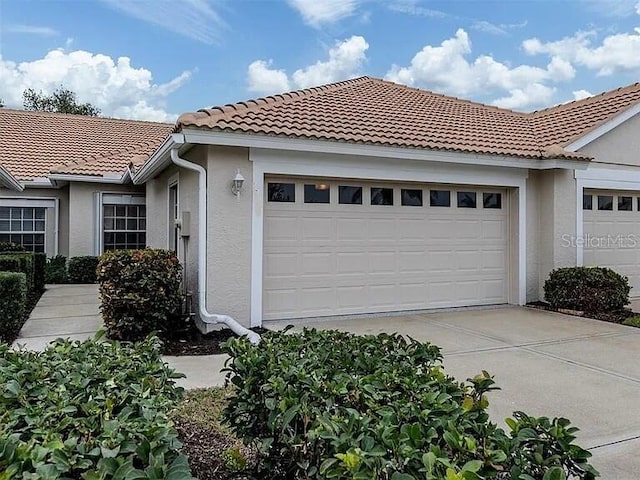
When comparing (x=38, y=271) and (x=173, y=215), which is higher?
(x=173, y=215)

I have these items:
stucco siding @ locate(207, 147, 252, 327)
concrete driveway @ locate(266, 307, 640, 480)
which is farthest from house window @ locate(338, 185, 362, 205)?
concrete driveway @ locate(266, 307, 640, 480)

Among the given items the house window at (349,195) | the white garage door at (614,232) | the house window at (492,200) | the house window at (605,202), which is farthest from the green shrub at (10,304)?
the house window at (605,202)

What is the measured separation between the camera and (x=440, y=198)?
10.0 meters

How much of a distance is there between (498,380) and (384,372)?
319 cm

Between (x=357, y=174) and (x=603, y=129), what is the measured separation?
589cm

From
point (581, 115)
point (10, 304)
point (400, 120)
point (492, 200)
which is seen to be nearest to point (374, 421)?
point (10, 304)

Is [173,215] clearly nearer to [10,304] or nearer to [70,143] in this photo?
[10,304]

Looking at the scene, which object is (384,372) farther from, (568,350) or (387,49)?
(387,49)

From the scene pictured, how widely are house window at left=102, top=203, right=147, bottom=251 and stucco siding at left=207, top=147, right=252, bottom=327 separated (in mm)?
8678

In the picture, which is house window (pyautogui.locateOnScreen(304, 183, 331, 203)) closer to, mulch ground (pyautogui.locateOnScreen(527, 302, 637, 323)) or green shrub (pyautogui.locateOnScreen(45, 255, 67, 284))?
mulch ground (pyautogui.locateOnScreen(527, 302, 637, 323))

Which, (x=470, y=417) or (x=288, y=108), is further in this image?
(x=288, y=108)

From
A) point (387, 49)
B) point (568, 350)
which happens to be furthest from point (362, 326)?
point (387, 49)

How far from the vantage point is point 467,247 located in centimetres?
1023

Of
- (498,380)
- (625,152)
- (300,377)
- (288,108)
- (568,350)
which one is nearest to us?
(300,377)
